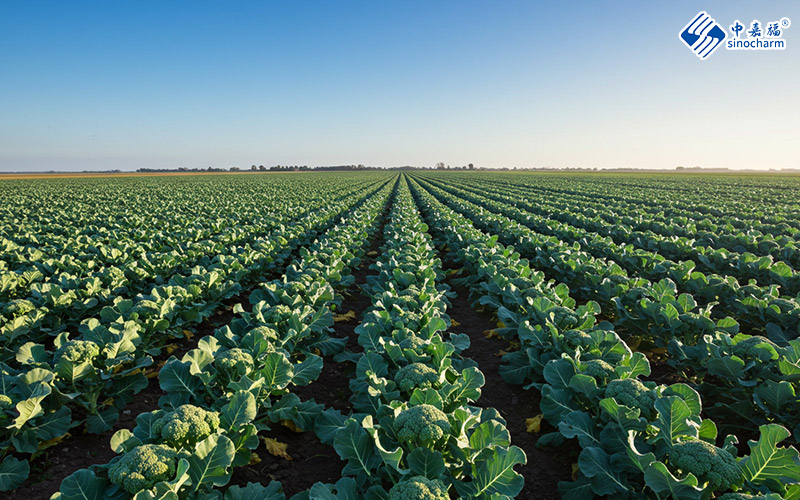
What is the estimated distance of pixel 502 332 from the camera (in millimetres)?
5629

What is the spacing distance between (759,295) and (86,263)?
514 inches

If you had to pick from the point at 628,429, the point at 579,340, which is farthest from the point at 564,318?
the point at 628,429

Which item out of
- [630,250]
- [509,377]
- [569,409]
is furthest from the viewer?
[630,250]

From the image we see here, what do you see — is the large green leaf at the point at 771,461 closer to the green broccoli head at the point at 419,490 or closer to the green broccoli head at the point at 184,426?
the green broccoli head at the point at 419,490

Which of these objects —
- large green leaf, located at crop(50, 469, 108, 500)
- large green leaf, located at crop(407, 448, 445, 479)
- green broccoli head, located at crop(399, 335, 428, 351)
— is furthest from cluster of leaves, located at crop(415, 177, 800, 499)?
large green leaf, located at crop(50, 469, 108, 500)

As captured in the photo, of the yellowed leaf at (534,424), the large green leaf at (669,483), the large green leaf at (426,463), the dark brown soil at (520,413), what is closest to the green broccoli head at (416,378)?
the large green leaf at (426,463)

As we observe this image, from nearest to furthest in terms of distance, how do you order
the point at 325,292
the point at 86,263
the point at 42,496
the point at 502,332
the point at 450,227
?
the point at 42,496 < the point at 502,332 < the point at 325,292 < the point at 86,263 < the point at 450,227

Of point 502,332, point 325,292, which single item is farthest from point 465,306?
point 325,292

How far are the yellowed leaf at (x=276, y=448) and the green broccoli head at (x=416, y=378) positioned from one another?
1.39 m

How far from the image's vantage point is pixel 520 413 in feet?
15.1

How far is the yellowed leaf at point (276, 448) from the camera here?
3762mm

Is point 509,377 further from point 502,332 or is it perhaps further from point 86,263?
point 86,263

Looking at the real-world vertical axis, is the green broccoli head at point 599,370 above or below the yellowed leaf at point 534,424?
above

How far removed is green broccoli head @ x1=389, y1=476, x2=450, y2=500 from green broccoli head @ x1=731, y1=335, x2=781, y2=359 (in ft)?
12.1
